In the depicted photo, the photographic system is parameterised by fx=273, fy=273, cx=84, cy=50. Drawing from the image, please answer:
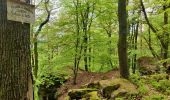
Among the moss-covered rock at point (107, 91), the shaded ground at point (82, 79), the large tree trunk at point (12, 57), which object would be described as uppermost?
the large tree trunk at point (12, 57)

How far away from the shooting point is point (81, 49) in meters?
16.2

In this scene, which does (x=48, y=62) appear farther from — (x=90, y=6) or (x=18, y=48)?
(x=18, y=48)

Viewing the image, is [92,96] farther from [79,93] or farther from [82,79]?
[82,79]

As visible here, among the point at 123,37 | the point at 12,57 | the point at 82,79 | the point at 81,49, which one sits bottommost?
the point at 82,79

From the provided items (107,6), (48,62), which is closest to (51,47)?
(48,62)

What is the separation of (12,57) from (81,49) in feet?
43.5

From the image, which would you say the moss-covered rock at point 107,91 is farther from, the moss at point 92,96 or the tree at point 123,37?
the tree at point 123,37

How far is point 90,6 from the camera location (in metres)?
16.9

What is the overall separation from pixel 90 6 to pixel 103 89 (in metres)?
8.04

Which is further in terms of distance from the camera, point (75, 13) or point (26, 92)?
point (75, 13)

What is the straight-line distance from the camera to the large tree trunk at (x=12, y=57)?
2.91m

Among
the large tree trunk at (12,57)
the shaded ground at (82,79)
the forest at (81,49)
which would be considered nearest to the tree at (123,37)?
the forest at (81,49)

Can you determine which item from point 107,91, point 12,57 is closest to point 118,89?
point 107,91

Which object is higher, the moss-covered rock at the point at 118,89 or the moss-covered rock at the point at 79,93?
the moss-covered rock at the point at 118,89
